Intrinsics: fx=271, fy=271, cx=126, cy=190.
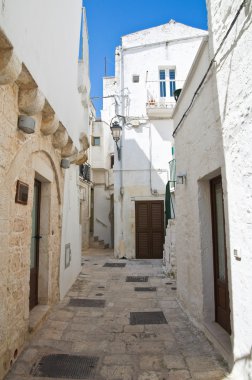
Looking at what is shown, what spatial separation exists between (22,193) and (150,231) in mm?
8818

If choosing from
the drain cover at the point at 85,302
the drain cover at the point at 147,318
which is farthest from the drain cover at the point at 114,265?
the drain cover at the point at 147,318

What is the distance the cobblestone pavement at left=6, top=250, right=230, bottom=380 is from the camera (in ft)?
9.86

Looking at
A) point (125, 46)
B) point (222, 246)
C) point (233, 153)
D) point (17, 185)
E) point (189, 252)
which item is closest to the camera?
point (233, 153)

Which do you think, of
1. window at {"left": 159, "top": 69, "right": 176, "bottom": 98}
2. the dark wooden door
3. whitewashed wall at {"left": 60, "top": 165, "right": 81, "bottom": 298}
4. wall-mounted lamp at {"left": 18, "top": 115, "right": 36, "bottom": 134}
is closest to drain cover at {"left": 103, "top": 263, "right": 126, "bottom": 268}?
whitewashed wall at {"left": 60, "top": 165, "right": 81, "bottom": 298}

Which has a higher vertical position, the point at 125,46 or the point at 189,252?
the point at 125,46

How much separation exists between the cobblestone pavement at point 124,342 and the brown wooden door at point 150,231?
550 cm

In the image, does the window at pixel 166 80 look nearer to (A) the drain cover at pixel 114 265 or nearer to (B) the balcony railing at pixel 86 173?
(B) the balcony railing at pixel 86 173

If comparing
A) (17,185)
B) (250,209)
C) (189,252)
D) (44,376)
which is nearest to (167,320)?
(189,252)

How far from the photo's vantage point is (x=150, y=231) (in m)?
11.7

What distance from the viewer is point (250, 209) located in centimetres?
253

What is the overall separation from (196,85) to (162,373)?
393cm

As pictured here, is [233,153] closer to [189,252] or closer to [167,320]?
[189,252]

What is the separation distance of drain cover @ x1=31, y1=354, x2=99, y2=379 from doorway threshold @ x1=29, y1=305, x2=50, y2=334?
2.19 feet

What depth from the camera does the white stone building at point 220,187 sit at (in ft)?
8.59
